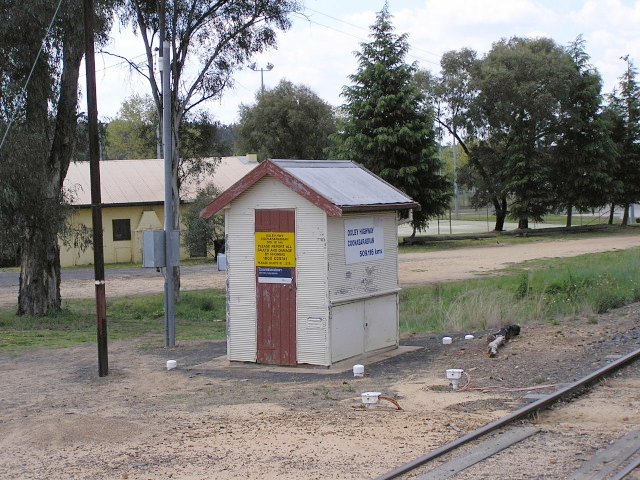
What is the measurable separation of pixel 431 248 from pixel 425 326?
3134 centimetres

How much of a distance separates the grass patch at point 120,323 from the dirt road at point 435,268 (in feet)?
10.9

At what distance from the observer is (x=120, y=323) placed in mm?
23672

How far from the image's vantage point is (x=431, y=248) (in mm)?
50688

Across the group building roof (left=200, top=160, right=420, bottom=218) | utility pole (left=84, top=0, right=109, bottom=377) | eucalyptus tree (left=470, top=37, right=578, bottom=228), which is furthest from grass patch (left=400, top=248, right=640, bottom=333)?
eucalyptus tree (left=470, top=37, right=578, bottom=228)

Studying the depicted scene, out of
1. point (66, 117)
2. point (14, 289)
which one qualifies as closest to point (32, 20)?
point (66, 117)

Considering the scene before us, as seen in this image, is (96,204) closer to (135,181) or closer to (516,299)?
(516,299)

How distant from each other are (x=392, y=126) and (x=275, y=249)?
125 ft

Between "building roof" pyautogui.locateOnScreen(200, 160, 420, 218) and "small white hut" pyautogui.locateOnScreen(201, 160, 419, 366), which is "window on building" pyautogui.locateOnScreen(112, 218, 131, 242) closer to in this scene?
"building roof" pyautogui.locateOnScreen(200, 160, 420, 218)

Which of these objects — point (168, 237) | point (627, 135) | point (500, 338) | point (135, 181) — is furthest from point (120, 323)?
point (627, 135)

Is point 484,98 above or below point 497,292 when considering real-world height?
above

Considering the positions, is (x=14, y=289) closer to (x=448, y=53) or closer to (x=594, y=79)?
(x=448, y=53)

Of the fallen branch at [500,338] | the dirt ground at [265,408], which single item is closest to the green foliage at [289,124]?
the dirt ground at [265,408]

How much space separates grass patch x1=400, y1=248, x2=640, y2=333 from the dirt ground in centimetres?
171

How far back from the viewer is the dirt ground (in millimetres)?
8219
